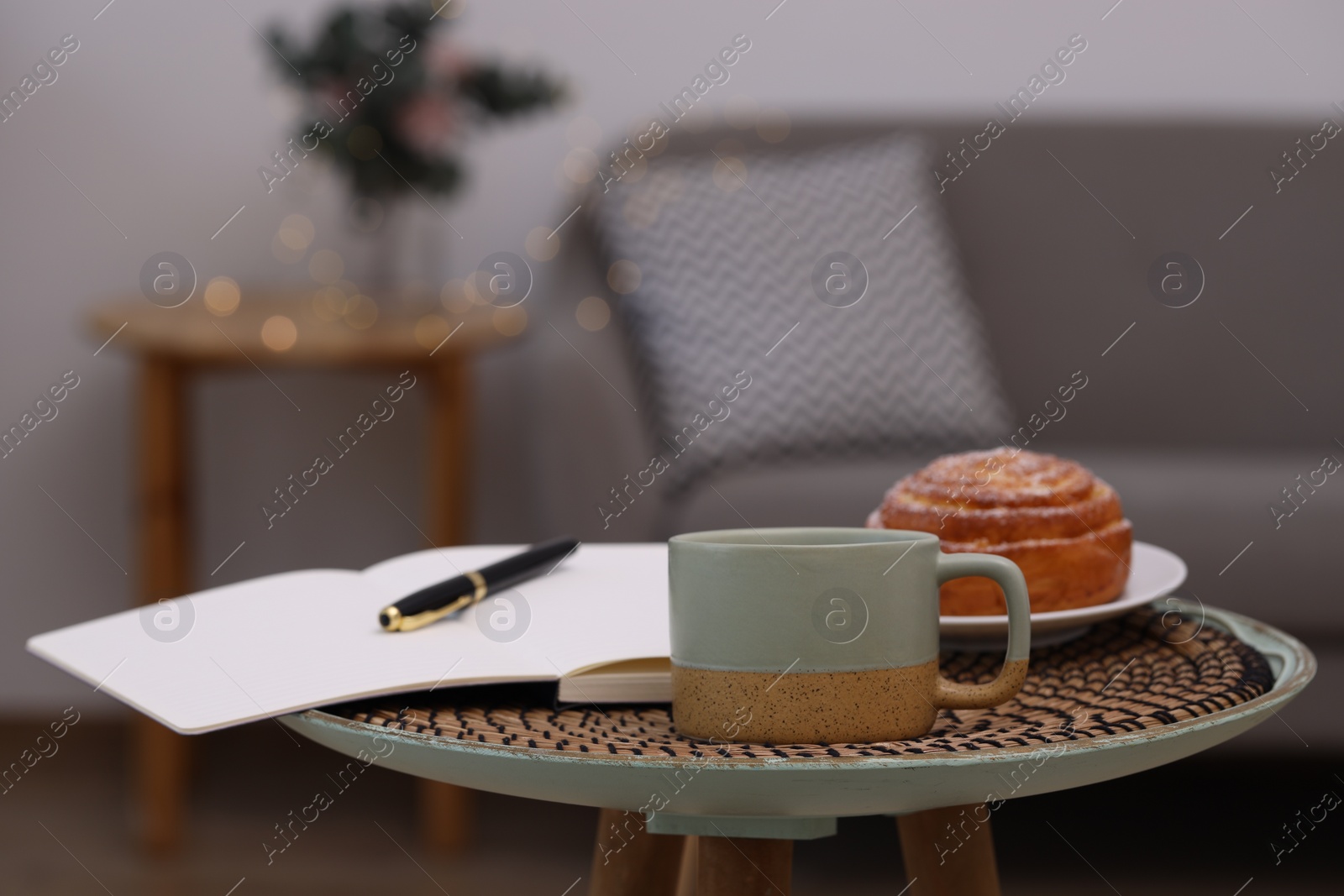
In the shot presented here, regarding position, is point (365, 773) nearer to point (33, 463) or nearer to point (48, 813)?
point (48, 813)

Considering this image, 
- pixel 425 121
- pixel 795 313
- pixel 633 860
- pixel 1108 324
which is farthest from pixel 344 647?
pixel 1108 324

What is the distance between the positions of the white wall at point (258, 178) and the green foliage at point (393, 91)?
0.83 feet

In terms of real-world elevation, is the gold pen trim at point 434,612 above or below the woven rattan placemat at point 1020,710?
above

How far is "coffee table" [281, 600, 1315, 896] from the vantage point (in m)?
0.36

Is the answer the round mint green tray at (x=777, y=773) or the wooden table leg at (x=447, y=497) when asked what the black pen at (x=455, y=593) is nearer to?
the round mint green tray at (x=777, y=773)

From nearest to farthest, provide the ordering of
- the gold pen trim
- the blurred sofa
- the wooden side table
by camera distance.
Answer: the gold pen trim → the blurred sofa → the wooden side table

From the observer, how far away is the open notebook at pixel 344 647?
0.43 metres

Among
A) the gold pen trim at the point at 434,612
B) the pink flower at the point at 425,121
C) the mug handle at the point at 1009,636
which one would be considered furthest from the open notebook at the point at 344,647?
the pink flower at the point at 425,121

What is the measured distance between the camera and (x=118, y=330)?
1.41 metres

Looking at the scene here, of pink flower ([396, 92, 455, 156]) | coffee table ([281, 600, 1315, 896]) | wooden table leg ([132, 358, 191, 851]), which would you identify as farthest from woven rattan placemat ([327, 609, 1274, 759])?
pink flower ([396, 92, 455, 156])

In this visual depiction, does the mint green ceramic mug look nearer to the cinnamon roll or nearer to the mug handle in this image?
the mug handle

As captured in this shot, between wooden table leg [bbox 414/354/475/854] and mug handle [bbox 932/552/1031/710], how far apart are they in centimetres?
110

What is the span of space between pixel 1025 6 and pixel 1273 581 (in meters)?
1.12

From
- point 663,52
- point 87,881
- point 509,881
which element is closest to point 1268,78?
point 663,52
